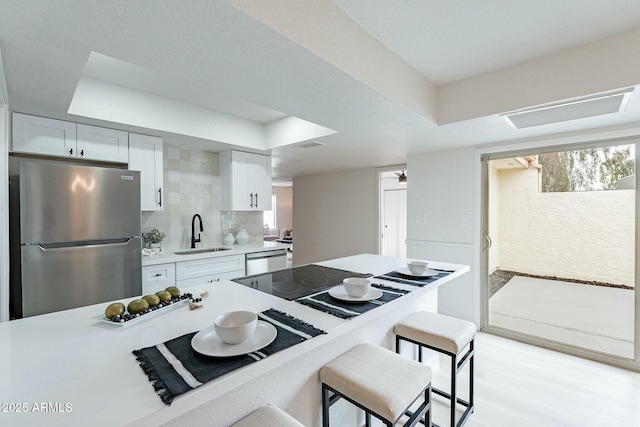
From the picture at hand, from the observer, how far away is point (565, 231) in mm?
3258

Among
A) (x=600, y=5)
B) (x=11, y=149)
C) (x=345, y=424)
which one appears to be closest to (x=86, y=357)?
(x=345, y=424)

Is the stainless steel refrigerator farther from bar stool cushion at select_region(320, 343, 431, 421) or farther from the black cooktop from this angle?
bar stool cushion at select_region(320, 343, 431, 421)

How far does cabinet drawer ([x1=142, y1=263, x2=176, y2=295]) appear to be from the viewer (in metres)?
2.63

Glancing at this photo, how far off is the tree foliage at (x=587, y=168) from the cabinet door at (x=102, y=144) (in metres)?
4.15

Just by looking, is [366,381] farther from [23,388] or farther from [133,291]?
[133,291]

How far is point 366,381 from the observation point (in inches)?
48.1

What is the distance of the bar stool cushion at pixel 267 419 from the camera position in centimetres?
99

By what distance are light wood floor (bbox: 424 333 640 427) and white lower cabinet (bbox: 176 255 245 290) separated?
2.25 m

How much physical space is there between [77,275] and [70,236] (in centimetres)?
29

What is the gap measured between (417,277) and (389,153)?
218 centimetres

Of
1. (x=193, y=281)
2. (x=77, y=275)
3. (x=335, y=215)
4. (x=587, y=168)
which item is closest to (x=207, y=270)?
(x=193, y=281)

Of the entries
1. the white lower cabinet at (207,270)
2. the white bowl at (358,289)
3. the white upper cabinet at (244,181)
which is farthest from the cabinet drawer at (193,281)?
the white bowl at (358,289)

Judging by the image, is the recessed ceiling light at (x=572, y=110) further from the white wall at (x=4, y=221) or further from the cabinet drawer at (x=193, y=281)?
the white wall at (x=4, y=221)

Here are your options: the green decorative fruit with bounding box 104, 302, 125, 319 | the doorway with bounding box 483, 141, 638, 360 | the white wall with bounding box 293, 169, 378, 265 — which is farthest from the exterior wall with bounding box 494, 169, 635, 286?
the green decorative fruit with bounding box 104, 302, 125, 319
